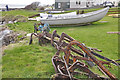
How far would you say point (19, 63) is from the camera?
5605 mm

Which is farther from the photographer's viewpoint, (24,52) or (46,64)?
(24,52)

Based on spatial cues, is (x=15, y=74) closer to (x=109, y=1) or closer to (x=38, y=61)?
(x=38, y=61)

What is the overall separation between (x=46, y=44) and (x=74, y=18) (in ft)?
30.5

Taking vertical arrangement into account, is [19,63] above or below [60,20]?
below

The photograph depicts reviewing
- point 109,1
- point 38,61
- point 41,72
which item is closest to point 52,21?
point 38,61

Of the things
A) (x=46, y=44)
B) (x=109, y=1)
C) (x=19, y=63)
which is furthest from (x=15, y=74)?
(x=109, y=1)

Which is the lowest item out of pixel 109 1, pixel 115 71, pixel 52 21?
pixel 115 71

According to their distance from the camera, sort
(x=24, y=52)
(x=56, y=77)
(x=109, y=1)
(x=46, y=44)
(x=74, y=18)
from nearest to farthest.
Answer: (x=56, y=77), (x=24, y=52), (x=46, y=44), (x=74, y=18), (x=109, y=1)

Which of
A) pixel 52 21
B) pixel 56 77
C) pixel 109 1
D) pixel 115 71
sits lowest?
pixel 115 71

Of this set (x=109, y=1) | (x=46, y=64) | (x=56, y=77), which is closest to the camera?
(x=56, y=77)

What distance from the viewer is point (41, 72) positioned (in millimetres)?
4773

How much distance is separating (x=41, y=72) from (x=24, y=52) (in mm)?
2639

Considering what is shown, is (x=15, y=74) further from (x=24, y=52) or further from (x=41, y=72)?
(x=24, y=52)

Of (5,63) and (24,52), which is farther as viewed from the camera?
(24,52)
